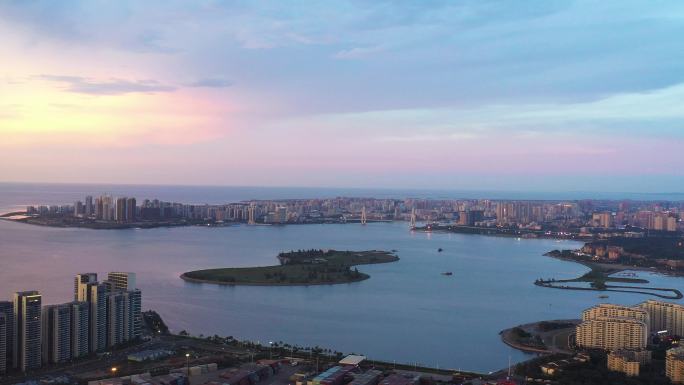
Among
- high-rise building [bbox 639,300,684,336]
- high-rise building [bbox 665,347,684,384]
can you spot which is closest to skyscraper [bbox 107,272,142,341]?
high-rise building [bbox 665,347,684,384]

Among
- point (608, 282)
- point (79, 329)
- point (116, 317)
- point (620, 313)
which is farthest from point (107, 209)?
point (620, 313)

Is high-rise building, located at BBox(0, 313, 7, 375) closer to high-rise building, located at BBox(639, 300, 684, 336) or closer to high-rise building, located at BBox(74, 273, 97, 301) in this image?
high-rise building, located at BBox(74, 273, 97, 301)

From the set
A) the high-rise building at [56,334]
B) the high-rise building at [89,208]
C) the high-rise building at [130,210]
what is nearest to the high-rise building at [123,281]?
the high-rise building at [56,334]

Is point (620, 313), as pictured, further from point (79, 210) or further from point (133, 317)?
point (79, 210)

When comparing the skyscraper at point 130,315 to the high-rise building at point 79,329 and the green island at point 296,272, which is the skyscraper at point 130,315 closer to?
the high-rise building at point 79,329

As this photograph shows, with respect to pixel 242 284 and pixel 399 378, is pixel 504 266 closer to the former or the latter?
pixel 242 284

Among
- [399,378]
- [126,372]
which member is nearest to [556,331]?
[399,378]
